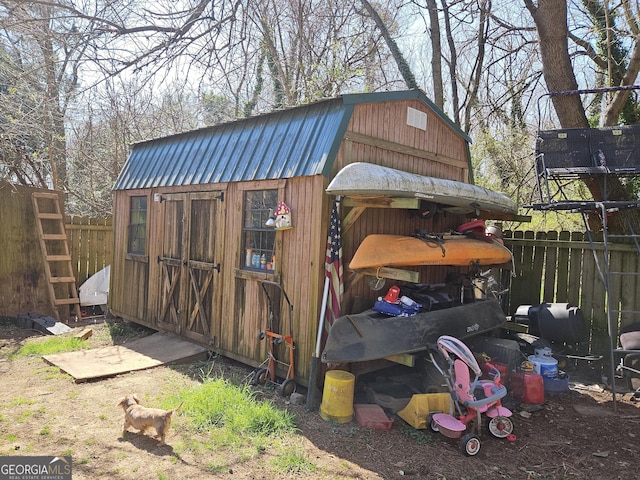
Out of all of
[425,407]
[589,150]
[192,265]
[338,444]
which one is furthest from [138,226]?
[589,150]

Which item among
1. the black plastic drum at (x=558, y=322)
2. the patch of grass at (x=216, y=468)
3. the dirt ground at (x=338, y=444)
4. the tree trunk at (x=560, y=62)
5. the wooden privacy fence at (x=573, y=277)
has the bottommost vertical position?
the dirt ground at (x=338, y=444)

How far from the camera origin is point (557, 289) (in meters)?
6.41

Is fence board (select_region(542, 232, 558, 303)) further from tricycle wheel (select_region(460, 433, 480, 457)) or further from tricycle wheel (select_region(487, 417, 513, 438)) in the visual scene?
tricycle wheel (select_region(460, 433, 480, 457))

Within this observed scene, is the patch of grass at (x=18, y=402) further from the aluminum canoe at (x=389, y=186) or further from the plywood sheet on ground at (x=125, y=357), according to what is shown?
the aluminum canoe at (x=389, y=186)

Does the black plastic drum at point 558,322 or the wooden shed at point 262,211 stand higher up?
the wooden shed at point 262,211

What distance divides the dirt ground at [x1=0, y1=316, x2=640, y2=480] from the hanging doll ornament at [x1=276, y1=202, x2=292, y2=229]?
1832mm

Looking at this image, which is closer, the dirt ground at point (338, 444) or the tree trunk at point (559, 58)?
the dirt ground at point (338, 444)

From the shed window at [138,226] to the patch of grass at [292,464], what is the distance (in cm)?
519

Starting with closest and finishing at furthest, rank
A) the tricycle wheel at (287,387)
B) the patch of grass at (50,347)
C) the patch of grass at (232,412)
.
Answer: the patch of grass at (232,412) → the tricycle wheel at (287,387) → the patch of grass at (50,347)

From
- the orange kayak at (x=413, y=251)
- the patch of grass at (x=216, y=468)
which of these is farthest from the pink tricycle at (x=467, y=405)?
the patch of grass at (x=216, y=468)

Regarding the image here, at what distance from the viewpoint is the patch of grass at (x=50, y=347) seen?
6.45 meters

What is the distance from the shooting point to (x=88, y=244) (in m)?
9.88

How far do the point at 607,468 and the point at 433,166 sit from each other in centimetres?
395
